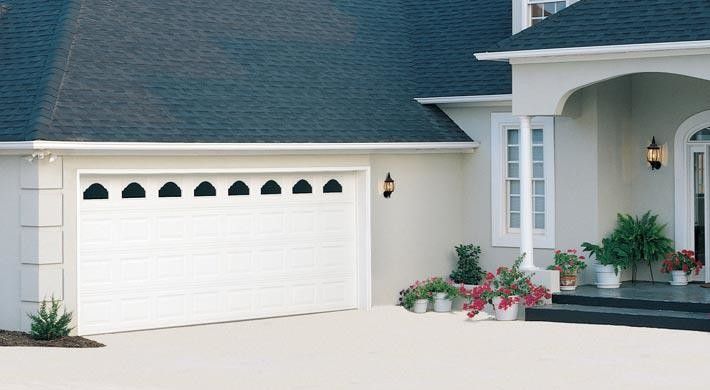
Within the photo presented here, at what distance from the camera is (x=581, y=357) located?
16141 mm

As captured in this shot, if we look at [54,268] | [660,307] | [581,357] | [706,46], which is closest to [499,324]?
[660,307]

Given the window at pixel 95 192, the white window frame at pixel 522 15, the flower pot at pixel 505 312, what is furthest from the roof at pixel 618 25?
the window at pixel 95 192

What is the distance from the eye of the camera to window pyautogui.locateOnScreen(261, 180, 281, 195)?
67.2ft

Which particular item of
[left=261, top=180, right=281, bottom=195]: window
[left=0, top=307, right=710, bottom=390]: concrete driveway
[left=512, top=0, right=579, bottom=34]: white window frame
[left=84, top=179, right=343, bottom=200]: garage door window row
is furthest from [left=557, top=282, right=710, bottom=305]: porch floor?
[left=512, top=0, right=579, bottom=34]: white window frame

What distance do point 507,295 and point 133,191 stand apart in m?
5.26

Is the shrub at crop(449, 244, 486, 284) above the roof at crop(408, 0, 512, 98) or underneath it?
underneath

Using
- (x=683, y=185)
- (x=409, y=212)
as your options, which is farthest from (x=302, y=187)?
(x=683, y=185)

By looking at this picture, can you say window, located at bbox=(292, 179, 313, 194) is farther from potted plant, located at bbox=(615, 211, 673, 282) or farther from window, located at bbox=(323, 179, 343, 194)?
potted plant, located at bbox=(615, 211, 673, 282)

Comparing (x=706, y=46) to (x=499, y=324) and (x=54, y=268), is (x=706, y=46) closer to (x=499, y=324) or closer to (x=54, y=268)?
(x=499, y=324)

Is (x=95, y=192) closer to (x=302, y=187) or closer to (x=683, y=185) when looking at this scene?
(x=302, y=187)

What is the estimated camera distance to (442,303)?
2141 centimetres

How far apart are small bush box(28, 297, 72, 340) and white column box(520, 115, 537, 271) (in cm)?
662

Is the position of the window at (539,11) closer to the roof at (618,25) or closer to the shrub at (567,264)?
the roof at (618,25)

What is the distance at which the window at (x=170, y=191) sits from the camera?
63.4ft
